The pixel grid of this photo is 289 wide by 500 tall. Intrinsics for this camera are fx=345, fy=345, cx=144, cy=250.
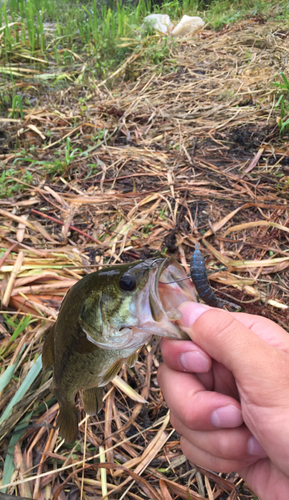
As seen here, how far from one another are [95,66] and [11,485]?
488cm

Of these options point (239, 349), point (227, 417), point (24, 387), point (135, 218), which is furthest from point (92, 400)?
point (135, 218)

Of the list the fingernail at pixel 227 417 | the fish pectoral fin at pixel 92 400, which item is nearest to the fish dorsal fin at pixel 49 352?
the fish pectoral fin at pixel 92 400

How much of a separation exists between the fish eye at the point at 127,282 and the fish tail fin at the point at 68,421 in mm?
637

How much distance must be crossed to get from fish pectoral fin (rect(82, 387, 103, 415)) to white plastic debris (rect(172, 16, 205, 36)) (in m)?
5.73

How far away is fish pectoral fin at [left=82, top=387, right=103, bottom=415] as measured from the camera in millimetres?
1440

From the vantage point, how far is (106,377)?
1339mm

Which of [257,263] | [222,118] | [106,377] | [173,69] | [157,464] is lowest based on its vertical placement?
[157,464]

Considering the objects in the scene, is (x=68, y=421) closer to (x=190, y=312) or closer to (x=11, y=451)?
(x=11, y=451)

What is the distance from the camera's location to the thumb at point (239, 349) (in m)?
1.04

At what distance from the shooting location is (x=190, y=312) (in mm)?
1228

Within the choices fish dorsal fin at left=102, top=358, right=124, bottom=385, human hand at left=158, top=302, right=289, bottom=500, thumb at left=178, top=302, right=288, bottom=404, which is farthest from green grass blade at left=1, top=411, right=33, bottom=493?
thumb at left=178, top=302, right=288, bottom=404

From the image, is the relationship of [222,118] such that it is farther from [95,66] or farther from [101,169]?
[95,66]

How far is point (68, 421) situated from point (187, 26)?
6.12 meters

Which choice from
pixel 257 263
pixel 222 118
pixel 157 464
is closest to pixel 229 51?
pixel 222 118
